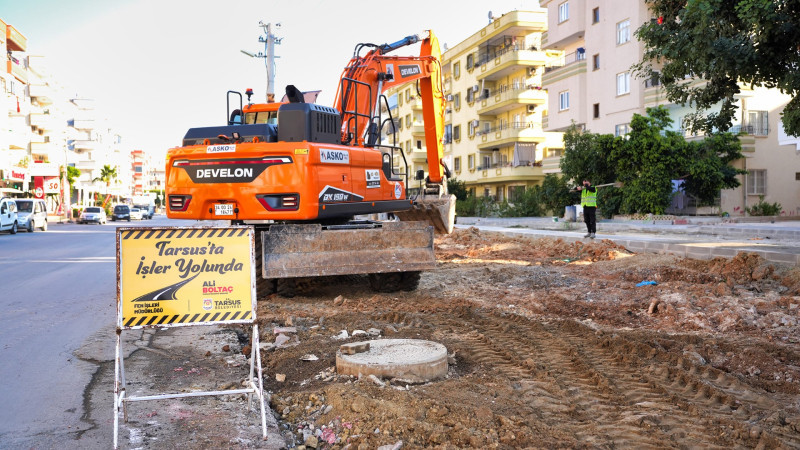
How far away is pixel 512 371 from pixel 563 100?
123 feet

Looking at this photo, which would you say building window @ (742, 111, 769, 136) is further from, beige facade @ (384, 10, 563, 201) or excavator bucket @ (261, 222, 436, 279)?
excavator bucket @ (261, 222, 436, 279)

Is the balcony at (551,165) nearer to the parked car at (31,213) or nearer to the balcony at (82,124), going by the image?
the parked car at (31,213)

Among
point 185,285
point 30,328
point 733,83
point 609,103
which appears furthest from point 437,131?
point 609,103

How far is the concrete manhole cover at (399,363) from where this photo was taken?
17.4 ft

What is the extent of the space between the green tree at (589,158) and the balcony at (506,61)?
18.3 meters

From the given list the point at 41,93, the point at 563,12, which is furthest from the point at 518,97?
the point at 41,93

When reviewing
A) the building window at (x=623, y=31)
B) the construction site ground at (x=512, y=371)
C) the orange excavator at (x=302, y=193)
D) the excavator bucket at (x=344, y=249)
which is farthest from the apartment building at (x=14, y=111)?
the construction site ground at (x=512, y=371)

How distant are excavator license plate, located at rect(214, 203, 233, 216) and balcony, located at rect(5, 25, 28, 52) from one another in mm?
67280

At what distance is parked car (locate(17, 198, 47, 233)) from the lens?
34744 millimetres

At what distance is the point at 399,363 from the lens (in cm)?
534

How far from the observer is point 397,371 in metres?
5.29

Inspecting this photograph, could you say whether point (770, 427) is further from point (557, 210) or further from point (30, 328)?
point (557, 210)

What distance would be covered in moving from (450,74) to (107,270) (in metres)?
51.1

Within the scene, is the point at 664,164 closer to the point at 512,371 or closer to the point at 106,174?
the point at 512,371
